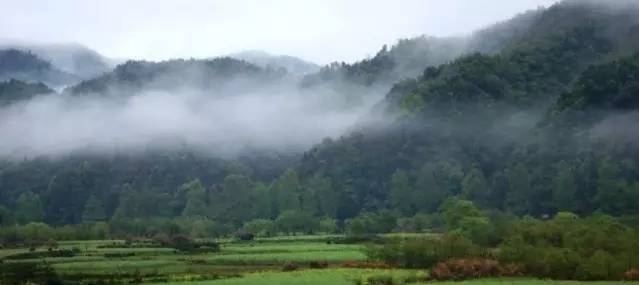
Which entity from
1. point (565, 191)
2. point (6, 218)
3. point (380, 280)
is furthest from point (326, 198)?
point (380, 280)

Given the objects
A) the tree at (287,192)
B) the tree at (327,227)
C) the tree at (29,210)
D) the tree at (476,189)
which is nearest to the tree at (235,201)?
the tree at (287,192)

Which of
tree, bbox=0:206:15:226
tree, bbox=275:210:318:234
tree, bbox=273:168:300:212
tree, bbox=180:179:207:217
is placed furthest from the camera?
tree, bbox=180:179:207:217

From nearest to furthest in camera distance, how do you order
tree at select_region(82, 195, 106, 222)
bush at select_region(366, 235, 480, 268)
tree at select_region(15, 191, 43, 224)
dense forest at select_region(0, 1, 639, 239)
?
bush at select_region(366, 235, 480, 268)
dense forest at select_region(0, 1, 639, 239)
tree at select_region(15, 191, 43, 224)
tree at select_region(82, 195, 106, 222)

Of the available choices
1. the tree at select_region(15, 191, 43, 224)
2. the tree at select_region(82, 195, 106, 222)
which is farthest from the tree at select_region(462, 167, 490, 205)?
the tree at select_region(15, 191, 43, 224)

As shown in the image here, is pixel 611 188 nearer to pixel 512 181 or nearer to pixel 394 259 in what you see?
pixel 512 181

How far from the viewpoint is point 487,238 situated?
75500mm

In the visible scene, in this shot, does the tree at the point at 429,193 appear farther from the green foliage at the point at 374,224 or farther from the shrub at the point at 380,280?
the shrub at the point at 380,280

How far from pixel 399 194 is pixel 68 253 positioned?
61.7 meters

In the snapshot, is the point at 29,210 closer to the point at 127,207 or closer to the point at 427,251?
the point at 127,207

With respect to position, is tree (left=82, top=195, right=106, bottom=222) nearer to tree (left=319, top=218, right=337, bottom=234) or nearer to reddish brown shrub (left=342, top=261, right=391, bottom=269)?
tree (left=319, top=218, right=337, bottom=234)

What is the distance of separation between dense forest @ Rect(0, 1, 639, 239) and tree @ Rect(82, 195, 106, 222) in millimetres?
291

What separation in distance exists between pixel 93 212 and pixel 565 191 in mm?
90857

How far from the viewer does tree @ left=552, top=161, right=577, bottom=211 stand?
111 meters

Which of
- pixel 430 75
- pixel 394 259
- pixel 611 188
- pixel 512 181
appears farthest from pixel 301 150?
pixel 394 259
